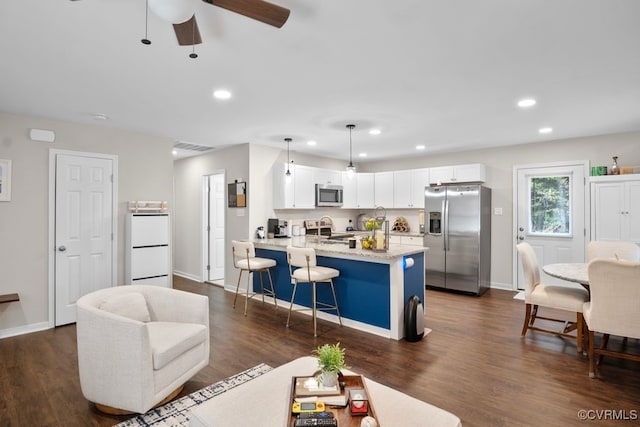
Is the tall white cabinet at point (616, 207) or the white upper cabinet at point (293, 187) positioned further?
the white upper cabinet at point (293, 187)

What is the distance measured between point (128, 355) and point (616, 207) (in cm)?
598

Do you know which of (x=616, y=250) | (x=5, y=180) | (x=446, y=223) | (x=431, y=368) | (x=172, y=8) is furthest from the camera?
(x=446, y=223)

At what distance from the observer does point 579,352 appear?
3.21m

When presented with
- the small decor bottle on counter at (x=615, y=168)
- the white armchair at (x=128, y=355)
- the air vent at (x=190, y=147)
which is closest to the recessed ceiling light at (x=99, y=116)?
the air vent at (x=190, y=147)

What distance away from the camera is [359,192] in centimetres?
730

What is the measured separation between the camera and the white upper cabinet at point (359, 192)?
23.4 ft

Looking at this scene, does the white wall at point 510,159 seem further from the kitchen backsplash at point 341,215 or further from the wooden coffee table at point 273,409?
the wooden coffee table at point 273,409

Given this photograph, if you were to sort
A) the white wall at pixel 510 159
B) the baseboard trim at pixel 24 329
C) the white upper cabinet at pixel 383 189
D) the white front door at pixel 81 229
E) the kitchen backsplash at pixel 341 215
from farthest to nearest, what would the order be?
the white upper cabinet at pixel 383 189, the kitchen backsplash at pixel 341 215, the white wall at pixel 510 159, the white front door at pixel 81 229, the baseboard trim at pixel 24 329

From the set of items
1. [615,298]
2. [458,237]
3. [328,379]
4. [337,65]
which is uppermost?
[337,65]

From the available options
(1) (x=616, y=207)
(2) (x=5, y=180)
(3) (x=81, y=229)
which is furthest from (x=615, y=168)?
(2) (x=5, y=180)

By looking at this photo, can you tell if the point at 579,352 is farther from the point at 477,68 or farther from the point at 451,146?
the point at 451,146

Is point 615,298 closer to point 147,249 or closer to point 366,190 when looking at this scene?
point 366,190

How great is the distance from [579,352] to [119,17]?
463 centimetres

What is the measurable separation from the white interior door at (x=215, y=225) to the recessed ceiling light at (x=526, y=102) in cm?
Result: 499
